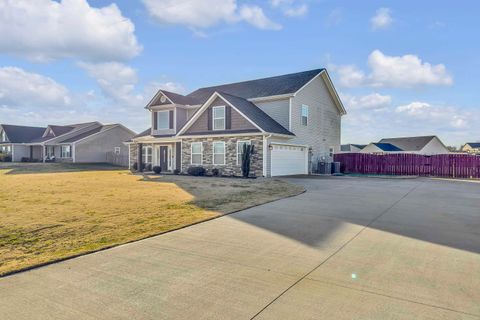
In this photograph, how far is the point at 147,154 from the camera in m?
27.6

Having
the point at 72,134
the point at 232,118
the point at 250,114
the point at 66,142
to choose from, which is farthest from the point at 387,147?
the point at 72,134

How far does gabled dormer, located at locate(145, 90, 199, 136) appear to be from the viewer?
85.2ft

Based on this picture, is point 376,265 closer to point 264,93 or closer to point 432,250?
point 432,250

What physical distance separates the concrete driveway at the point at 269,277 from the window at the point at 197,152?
1593 centimetres

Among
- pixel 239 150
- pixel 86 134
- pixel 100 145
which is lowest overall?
pixel 239 150

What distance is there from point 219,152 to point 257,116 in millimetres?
3624

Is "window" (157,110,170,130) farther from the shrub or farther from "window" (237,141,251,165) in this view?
"window" (237,141,251,165)

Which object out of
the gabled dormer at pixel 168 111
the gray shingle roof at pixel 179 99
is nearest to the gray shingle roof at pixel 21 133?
the gabled dormer at pixel 168 111

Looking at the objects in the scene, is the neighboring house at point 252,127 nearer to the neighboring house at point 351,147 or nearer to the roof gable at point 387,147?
the roof gable at point 387,147

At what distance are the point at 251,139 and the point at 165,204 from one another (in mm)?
11308

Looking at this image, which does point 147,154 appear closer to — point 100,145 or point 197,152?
point 197,152

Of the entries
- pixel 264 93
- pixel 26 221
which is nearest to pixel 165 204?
pixel 26 221

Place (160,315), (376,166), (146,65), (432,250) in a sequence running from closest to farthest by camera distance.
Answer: (160,315) → (432,250) → (146,65) → (376,166)

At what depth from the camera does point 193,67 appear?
834 inches
